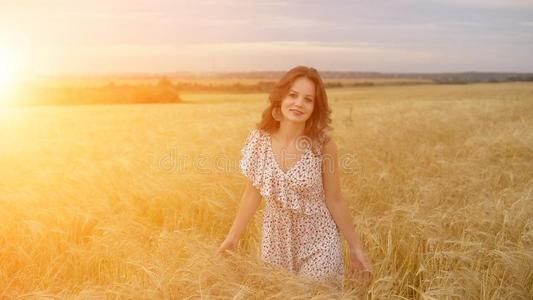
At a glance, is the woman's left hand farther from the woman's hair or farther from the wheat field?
the woman's hair

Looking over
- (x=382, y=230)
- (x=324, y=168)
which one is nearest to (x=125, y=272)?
(x=324, y=168)

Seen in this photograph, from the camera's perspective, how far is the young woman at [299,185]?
297cm

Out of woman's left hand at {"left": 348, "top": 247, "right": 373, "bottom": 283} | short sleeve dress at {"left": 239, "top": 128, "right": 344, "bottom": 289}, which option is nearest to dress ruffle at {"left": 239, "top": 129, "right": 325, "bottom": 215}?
short sleeve dress at {"left": 239, "top": 128, "right": 344, "bottom": 289}

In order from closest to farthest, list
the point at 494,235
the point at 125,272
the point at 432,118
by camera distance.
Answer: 1. the point at 125,272
2. the point at 494,235
3. the point at 432,118

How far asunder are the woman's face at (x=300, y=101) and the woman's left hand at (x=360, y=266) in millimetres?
754

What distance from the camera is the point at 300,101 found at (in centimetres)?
293

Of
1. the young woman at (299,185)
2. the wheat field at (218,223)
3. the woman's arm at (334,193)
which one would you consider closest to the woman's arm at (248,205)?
the young woman at (299,185)

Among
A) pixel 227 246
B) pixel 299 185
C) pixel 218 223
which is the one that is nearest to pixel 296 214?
pixel 299 185

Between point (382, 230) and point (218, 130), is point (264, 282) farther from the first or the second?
point (218, 130)

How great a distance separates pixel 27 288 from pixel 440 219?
259 centimetres

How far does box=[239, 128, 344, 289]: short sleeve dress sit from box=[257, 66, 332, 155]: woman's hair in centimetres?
5

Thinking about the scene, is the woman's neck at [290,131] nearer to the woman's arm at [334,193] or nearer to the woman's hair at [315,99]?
the woman's hair at [315,99]

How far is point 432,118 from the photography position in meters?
11.2

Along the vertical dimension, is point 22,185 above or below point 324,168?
below
